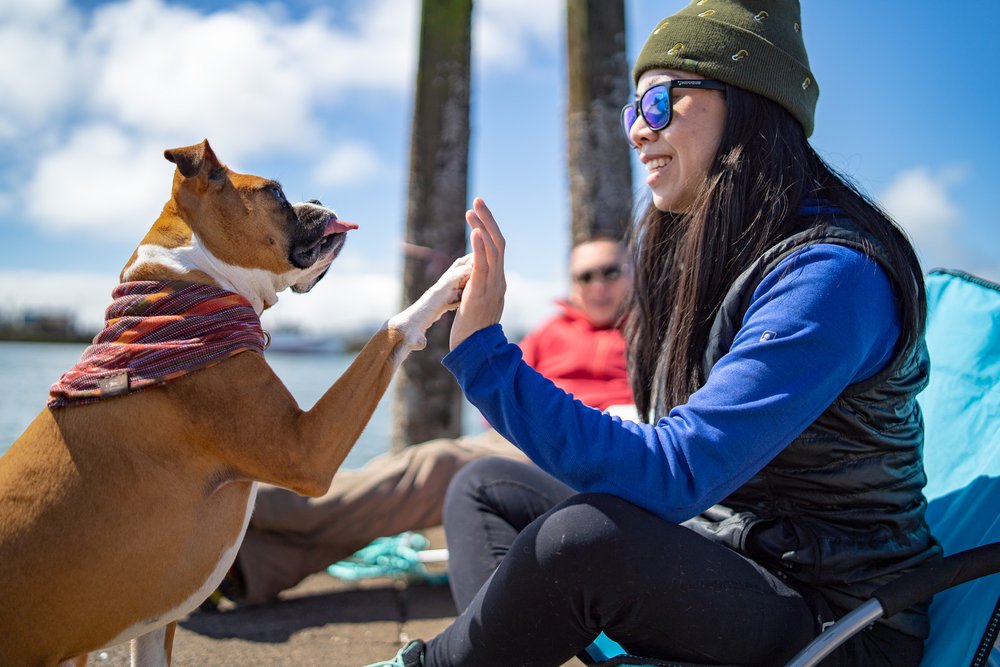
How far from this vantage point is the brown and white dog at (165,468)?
5.38 ft

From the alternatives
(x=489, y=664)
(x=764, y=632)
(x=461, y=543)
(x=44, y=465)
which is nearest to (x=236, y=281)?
(x=44, y=465)

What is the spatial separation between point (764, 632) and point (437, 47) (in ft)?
12.8

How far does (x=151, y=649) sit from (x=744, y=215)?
71.5 inches

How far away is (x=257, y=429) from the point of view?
70.0 inches

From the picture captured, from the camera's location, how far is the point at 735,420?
143cm

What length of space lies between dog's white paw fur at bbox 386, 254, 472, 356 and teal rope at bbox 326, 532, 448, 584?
5.80 ft

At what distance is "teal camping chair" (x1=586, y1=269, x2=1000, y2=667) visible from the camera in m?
1.49

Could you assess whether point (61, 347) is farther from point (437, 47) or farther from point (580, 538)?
point (580, 538)

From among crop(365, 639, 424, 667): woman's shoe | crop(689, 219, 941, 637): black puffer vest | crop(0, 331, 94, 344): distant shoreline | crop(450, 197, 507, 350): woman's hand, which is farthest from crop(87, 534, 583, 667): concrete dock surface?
crop(0, 331, 94, 344): distant shoreline

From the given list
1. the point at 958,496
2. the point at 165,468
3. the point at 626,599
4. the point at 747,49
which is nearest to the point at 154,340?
the point at 165,468

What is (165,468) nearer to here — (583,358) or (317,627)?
(317,627)

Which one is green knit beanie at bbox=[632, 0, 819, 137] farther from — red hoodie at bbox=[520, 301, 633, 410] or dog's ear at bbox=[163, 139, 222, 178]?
red hoodie at bbox=[520, 301, 633, 410]

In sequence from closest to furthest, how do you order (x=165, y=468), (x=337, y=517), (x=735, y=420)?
(x=735, y=420), (x=165, y=468), (x=337, y=517)

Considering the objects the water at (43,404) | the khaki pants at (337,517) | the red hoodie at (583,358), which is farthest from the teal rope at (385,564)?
the red hoodie at (583,358)
